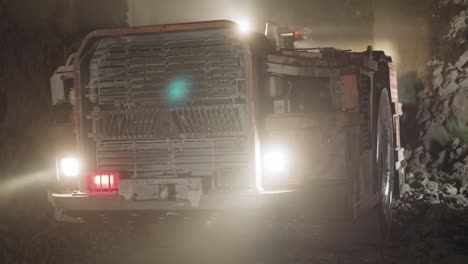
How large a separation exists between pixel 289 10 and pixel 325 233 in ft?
41.8

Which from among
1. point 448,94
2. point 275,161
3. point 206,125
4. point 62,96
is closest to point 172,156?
point 206,125

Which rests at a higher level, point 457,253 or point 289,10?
point 289,10

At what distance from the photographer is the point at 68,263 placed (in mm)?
6555

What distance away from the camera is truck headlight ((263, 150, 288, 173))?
5.62 meters

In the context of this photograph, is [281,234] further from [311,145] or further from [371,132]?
[311,145]

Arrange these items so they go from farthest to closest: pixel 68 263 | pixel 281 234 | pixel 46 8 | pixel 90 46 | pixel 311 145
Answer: pixel 46 8, pixel 281 234, pixel 68 263, pixel 90 46, pixel 311 145

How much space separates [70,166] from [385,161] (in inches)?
158

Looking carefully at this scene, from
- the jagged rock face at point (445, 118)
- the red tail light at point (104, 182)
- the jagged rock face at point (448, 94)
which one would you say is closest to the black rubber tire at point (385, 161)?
the jagged rock face at point (445, 118)

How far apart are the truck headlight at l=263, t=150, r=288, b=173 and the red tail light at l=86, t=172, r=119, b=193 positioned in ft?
4.79

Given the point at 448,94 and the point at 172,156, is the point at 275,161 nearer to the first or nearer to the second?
the point at 172,156

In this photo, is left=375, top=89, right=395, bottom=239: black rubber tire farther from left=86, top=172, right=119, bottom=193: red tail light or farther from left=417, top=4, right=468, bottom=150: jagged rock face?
left=417, top=4, right=468, bottom=150: jagged rock face

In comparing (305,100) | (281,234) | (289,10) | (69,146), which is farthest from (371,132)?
(289,10)

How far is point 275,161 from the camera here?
566 cm

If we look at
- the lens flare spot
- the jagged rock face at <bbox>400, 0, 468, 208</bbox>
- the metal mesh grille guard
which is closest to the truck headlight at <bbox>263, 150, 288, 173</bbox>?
the metal mesh grille guard
